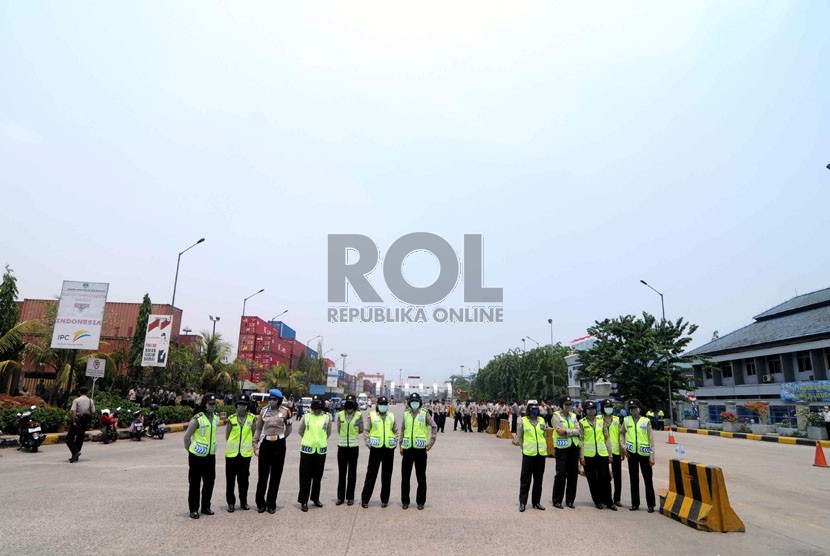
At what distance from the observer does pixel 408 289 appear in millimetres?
33688

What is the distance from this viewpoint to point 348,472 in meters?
8.72

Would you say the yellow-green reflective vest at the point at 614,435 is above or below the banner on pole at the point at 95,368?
below

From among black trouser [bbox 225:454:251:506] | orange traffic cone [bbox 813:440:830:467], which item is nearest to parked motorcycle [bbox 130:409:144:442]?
black trouser [bbox 225:454:251:506]

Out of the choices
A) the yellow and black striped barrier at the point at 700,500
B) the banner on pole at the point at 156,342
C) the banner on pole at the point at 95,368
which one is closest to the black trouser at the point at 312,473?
the yellow and black striped barrier at the point at 700,500

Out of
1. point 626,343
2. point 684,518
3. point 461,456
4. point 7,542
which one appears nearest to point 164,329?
point 461,456

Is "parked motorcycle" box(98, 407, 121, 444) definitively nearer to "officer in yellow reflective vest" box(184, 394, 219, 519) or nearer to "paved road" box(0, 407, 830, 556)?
"paved road" box(0, 407, 830, 556)

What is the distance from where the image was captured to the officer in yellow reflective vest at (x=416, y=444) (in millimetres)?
8383

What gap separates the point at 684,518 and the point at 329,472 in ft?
24.2

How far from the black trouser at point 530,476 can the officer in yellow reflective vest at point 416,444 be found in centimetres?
155

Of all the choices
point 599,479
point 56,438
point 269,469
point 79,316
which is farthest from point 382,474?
point 79,316

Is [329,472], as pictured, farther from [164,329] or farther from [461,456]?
[164,329]

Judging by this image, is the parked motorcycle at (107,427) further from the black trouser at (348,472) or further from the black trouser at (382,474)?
the black trouser at (382,474)

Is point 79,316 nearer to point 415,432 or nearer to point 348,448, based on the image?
point 348,448

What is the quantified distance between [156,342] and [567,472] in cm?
2364
